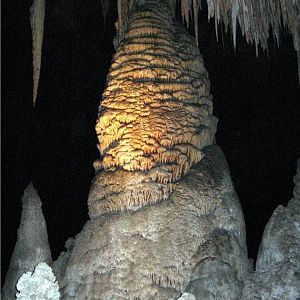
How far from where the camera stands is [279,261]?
569 cm

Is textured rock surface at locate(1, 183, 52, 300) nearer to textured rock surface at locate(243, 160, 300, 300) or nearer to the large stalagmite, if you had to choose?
the large stalagmite

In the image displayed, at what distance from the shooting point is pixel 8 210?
11102mm

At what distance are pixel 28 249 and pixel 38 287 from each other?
1.00 meters

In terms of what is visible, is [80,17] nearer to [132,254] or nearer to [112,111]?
[112,111]

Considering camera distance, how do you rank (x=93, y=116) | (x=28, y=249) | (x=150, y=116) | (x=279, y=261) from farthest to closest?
1. (x=93, y=116)
2. (x=28, y=249)
3. (x=150, y=116)
4. (x=279, y=261)

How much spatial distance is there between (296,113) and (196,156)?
211 inches

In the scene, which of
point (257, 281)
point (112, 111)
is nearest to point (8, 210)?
point (112, 111)

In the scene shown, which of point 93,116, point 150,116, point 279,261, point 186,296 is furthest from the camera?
point 93,116

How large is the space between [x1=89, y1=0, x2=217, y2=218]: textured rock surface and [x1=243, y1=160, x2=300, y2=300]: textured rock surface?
110cm

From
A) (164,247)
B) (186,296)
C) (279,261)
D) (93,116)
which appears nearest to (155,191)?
(164,247)

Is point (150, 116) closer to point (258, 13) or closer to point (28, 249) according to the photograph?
point (258, 13)

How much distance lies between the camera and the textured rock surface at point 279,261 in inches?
215

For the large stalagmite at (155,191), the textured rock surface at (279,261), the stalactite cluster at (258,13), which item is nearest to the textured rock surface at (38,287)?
the large stalagmite at (155,191)

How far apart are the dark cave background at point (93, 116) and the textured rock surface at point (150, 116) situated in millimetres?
4035
